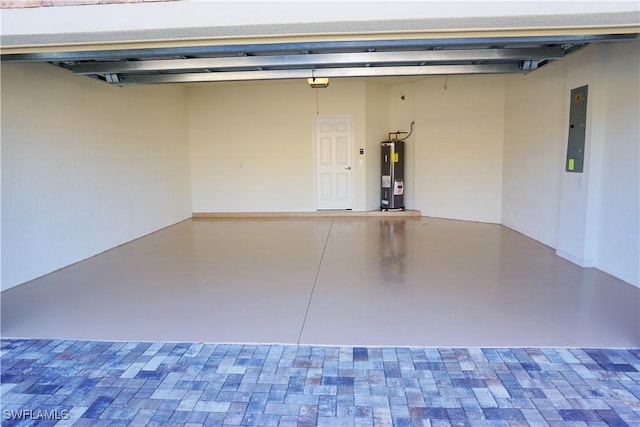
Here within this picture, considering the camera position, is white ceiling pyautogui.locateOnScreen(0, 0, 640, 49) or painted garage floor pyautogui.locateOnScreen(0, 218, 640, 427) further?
white ceiling pyautogui.locateOnScreen(0, 0, 640, 49)

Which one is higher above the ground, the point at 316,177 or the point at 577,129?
the point at 577,129

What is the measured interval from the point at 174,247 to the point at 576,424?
5.13 meters

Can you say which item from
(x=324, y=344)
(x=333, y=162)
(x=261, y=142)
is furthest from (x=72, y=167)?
(x=333, y=162)

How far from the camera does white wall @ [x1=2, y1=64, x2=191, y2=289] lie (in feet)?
13.7

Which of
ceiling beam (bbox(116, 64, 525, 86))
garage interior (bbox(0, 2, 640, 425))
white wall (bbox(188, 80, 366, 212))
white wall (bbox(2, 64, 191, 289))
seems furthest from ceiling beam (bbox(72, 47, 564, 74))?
white wall (bbox(188, 80, 366, 212))

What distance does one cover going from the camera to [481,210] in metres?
7.62

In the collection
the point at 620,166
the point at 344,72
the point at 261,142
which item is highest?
the point at 344,72

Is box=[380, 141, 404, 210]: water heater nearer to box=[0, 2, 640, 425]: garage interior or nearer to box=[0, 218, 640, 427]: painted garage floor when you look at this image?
box=[0, 2, 640, 425]: garage interior

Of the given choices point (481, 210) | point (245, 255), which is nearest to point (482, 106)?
point (481, 210)

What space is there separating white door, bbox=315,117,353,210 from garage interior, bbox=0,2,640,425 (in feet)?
0.47

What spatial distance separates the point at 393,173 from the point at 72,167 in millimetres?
5707

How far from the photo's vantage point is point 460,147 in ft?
25.6

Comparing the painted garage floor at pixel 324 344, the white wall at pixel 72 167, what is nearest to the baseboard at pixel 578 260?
the painted garage floor at pixel 324 344

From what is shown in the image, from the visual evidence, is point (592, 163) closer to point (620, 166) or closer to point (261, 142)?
point (620, 166)
